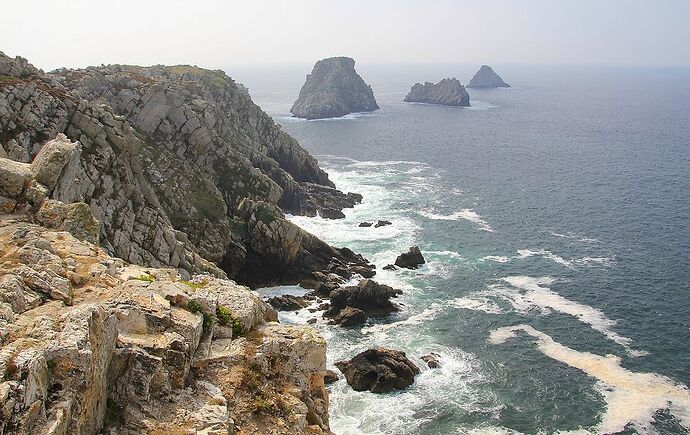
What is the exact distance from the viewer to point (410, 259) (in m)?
73.2

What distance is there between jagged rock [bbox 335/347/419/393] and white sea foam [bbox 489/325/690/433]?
11.5m

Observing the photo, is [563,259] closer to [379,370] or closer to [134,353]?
[379,370]

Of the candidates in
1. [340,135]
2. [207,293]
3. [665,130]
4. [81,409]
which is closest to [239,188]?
[207,293]

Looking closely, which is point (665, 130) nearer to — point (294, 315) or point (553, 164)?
point (553, 164)

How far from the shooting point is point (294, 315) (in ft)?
196

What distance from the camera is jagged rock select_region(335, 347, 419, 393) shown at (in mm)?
47156

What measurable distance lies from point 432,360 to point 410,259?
23.5 meters

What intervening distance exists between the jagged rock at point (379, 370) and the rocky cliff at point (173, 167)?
49.6 ft

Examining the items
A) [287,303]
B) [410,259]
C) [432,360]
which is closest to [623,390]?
[432,360]

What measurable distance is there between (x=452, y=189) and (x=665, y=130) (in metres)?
110

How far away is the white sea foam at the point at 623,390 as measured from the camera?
43438 millimetres

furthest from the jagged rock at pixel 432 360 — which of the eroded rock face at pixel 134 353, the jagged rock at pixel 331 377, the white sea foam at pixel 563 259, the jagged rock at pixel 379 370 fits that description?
the eroded rock face at pixel 134 353

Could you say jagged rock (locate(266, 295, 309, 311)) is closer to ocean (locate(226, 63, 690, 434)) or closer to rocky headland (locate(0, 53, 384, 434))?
ocean (locate(226, 63, 690, 434))

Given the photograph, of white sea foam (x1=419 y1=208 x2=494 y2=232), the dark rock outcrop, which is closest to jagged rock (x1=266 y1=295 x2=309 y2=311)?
the dark rock outcrop
